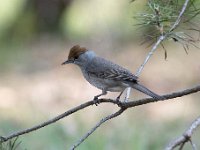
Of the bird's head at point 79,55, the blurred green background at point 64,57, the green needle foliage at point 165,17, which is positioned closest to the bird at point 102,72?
the bird's head at point 79,55

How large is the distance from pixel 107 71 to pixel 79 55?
0.13m

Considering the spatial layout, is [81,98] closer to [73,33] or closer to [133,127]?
[73,33]

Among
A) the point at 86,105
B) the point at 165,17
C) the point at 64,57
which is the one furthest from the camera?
the point at 64,57

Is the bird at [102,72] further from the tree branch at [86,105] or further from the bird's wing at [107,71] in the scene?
the tree branch at [86,105]

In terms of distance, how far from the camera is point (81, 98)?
6.03 meters

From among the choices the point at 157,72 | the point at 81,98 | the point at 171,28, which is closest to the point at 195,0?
the point at 171,28

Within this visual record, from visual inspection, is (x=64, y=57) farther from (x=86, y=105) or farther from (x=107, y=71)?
(x=86, y=105)

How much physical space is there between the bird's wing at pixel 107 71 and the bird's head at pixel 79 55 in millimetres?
36

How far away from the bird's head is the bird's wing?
0.04m

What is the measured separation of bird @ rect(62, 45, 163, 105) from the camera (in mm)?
2475

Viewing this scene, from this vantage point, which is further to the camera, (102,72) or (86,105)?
(102,72)

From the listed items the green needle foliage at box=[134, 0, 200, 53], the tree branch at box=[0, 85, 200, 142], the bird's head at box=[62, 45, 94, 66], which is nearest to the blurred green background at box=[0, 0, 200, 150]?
the bird's head at box=[62, 45, 94, 66]

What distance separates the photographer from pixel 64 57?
730 centimetres

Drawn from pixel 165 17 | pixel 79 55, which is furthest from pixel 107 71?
pixel 165 17
